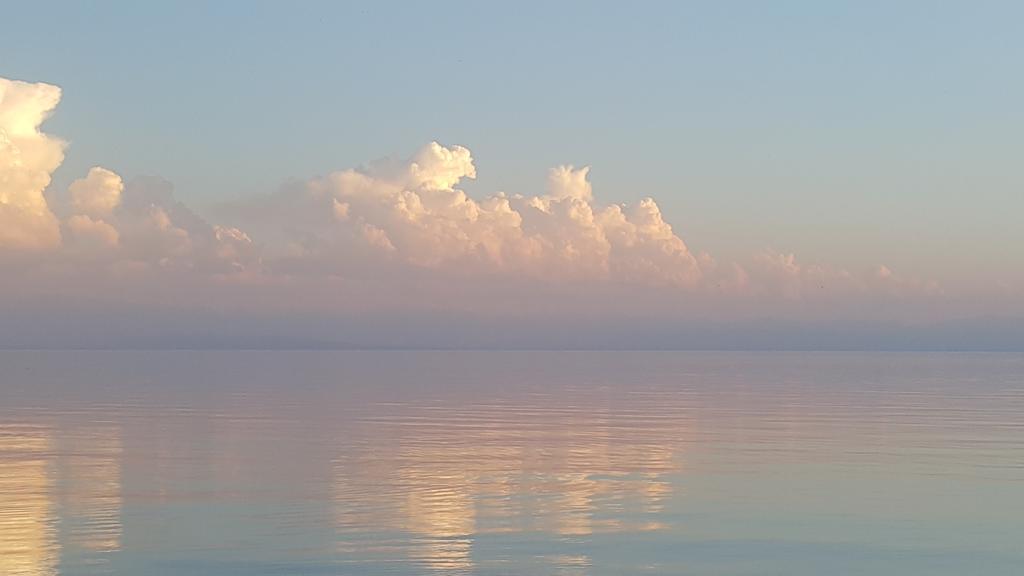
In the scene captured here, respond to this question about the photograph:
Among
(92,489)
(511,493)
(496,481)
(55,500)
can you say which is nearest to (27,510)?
(55,500)

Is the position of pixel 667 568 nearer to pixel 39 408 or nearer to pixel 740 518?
pixel 740 518

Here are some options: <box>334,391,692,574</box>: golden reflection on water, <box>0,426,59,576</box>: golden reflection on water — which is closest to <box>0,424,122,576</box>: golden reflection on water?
<box>0,426,59,576</box>: golden reflection on water

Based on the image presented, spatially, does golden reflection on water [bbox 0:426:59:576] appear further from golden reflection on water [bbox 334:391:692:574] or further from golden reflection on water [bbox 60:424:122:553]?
golden reflection on water [bbox 334:391:692:574]

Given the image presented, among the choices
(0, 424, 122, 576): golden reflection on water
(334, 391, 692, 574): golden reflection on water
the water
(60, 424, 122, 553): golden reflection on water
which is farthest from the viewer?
(334, 391, 692, 574): golden reflection on water

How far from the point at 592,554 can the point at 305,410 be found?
127 ft

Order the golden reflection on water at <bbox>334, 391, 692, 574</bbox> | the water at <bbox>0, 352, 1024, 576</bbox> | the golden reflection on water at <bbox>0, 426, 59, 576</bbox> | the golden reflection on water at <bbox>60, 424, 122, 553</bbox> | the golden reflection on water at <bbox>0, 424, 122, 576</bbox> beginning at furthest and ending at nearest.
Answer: the golden reflection on water at <bbox>334, 391, 692, 574</bbox> → the golden reflection on water at <bbox>60, 424, 122, 553</bbox> → the water at <bbox>0, 352, 1024, 576</bbox> → the golden reflection on water at <bbox>0, 424, 122, 576</bbox> → the golden reflection on water at <bbox>0, 426, 59, 576</bbox>

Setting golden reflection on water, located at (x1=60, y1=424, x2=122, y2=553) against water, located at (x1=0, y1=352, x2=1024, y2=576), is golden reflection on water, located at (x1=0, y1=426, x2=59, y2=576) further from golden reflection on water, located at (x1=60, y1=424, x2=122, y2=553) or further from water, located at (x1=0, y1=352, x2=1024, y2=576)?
golden reflection on water, located at (x1=60, y1=424, x2=122, y2=553)

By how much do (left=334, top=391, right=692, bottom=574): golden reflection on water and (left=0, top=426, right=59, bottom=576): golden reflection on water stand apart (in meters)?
5.05

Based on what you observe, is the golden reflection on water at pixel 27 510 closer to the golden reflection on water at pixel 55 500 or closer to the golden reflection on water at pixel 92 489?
the golden reflection on water at pixel 55 500

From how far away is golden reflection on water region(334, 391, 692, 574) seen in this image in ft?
75.1

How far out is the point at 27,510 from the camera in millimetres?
24875

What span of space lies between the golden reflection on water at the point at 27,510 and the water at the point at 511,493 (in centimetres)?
7

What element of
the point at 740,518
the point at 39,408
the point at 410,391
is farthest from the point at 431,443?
the point at 410,391

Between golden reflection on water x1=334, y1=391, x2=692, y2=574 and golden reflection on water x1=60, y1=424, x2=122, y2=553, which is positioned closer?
golden reflection on water x1=60, y1=424, x2=122, y2=553
